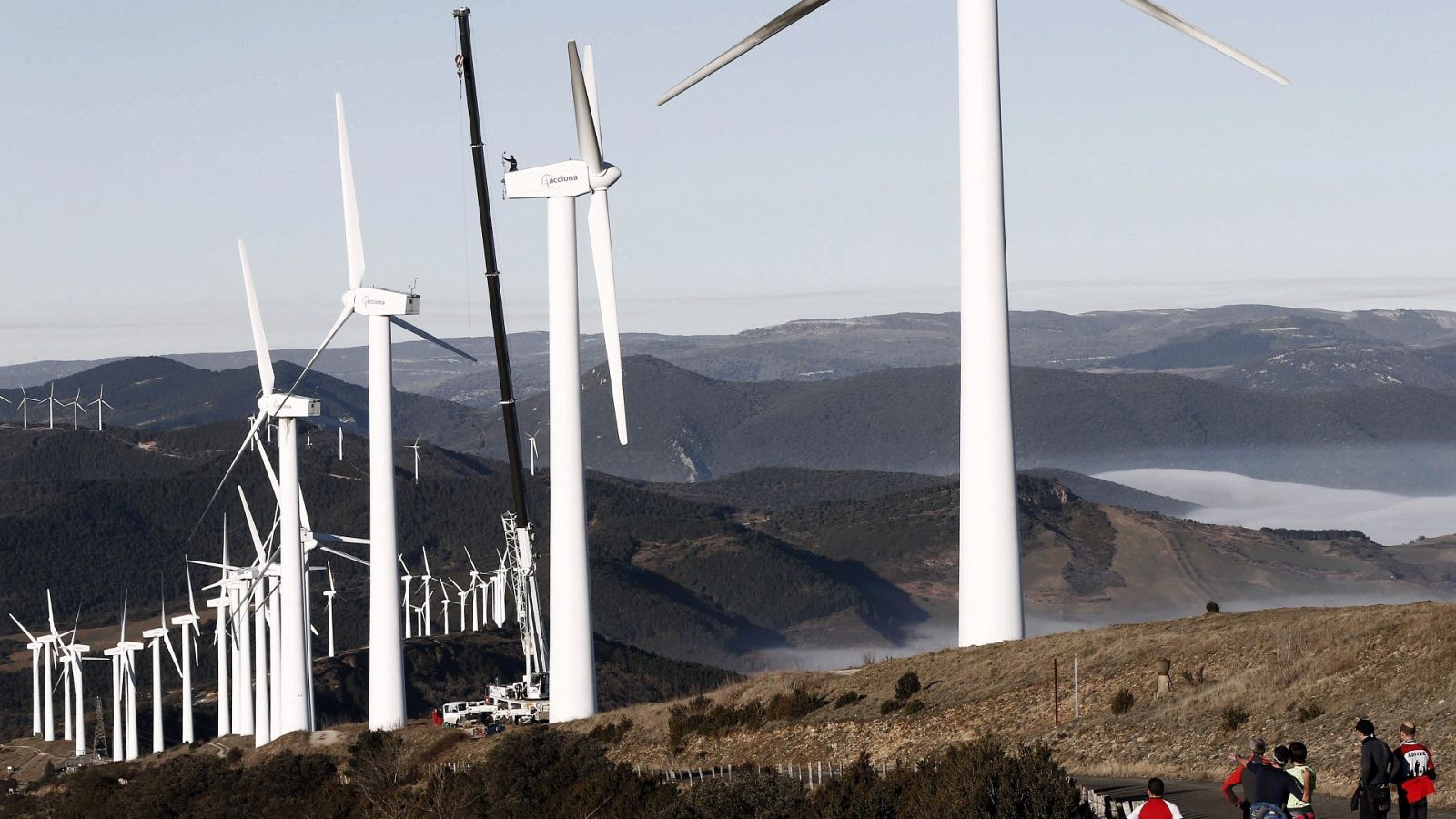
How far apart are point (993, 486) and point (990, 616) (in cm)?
346

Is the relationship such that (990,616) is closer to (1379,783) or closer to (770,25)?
(770,25)

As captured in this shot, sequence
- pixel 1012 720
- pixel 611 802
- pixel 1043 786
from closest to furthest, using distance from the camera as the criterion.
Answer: pixel 1043 786, pixel 611 802, pixel 1012 720

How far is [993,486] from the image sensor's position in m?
43.5

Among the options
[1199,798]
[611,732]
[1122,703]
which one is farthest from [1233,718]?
[611,732]

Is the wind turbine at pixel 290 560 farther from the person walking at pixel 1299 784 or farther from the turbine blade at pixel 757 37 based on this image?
the person walking at pixel 1299 784

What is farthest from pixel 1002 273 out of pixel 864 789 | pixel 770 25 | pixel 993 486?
pixel 864 789

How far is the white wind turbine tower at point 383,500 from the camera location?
7656 centimetres

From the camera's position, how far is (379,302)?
7919 cm

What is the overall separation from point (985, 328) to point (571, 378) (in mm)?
20252

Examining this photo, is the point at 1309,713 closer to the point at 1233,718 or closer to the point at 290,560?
the point at 1233,718

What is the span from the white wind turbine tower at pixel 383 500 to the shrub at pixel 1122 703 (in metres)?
36.9

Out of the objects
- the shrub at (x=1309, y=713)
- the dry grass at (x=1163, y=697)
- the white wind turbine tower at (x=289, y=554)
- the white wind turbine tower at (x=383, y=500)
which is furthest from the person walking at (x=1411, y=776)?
the white wind turbine tower at (x=289, y=554)

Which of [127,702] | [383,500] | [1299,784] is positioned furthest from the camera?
[127,702]

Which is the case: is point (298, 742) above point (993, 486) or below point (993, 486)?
below
